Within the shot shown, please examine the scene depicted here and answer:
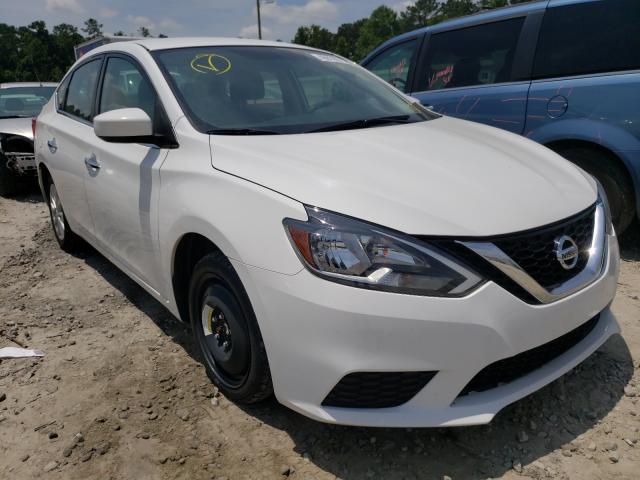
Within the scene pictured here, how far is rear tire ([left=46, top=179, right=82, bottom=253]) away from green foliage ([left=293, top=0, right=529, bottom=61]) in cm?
3897

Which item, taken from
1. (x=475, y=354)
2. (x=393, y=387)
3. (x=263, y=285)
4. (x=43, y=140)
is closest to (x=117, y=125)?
(x=263, y=285)

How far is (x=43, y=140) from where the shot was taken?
13.2 feet

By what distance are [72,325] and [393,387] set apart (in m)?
2.28

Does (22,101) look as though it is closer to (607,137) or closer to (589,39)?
(589,39)

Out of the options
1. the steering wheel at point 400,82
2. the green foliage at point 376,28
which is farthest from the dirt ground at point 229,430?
the green foliage at point 376,28

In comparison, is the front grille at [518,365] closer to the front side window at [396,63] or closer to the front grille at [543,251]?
the front grille at [543,251]

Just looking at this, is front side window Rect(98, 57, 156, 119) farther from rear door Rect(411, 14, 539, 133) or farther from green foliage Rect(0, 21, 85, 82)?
green foliage Rect(0, 21, 85, 82)

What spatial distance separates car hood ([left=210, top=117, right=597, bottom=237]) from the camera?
1.71 m

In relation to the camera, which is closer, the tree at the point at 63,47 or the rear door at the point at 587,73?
the rear door at the point at 587,73

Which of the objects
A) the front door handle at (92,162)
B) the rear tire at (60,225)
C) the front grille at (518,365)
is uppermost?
the front door handle at (92,162)

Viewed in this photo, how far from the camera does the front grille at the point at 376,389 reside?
170 centimetres

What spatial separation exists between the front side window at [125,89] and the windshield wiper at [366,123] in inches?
34.7

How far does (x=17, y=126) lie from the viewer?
6.81 m

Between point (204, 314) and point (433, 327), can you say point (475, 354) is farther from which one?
point (204, 314)
